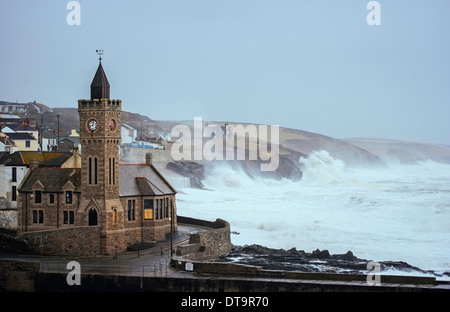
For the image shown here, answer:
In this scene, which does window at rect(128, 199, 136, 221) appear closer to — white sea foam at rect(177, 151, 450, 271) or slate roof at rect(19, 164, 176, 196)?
slate roof at rect(19, 164, 176, 196)

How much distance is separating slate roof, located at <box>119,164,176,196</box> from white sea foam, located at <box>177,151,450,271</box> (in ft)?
42.0

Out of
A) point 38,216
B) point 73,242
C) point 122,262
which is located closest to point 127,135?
point 38,216

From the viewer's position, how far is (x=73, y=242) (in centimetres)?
5091

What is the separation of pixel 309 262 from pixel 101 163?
14.8 m

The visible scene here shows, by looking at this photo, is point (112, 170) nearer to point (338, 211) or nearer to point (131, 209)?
point (131, 209)

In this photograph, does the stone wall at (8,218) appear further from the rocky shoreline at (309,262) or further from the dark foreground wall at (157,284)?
the rocky shoreline at (309,262)

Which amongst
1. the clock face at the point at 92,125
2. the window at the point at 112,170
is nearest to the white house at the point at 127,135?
the window at the point at 112,170

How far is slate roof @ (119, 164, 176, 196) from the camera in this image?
5519 centimetres

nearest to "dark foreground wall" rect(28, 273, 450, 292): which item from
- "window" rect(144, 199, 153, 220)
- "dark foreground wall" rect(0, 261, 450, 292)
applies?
"dark foreground wall" rect(0, 261, 450, 292)

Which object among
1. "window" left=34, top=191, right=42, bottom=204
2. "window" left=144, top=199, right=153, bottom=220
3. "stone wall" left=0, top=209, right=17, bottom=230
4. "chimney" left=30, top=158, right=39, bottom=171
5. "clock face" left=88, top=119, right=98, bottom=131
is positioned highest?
"clock face" left=88, top=119, right=98, bottom=131
